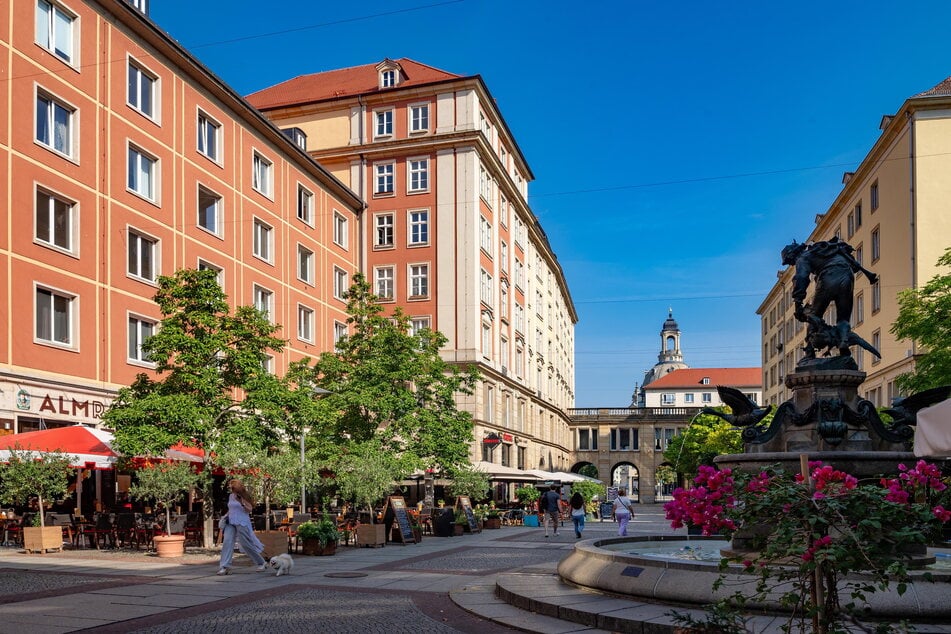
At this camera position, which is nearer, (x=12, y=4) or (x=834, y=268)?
(x=834, y=268)

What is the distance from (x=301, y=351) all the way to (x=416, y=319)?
10.0 m

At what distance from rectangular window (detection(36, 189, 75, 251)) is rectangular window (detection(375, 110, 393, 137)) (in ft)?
87.9

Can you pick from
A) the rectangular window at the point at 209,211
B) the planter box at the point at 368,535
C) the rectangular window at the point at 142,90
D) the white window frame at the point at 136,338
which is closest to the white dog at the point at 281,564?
the planter box at the point at 368,535

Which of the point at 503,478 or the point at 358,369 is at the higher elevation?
the point at 358,369

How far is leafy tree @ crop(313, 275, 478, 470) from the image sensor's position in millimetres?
32625

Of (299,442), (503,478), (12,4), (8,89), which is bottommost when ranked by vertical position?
(503,478)

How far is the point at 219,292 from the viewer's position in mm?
23203

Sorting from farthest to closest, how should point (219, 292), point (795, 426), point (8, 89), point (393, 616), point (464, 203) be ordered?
1. point (464, 203)
2. point (8, 89)
3. point (219, 292)
4. point (795, 426)
5. point (393, 616)

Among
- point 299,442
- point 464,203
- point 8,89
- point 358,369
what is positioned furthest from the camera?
point 464,203

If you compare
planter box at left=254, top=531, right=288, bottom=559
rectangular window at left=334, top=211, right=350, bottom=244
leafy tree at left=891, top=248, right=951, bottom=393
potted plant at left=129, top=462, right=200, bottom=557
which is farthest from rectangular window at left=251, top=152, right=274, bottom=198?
leafy tree at left=891, top=248, right=951, bottom=393

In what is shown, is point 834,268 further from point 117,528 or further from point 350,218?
point 350,218

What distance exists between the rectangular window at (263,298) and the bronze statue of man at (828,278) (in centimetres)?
2717

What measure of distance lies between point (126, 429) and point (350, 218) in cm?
3049

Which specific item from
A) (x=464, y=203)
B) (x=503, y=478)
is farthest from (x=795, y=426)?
(x=464, y=203)
